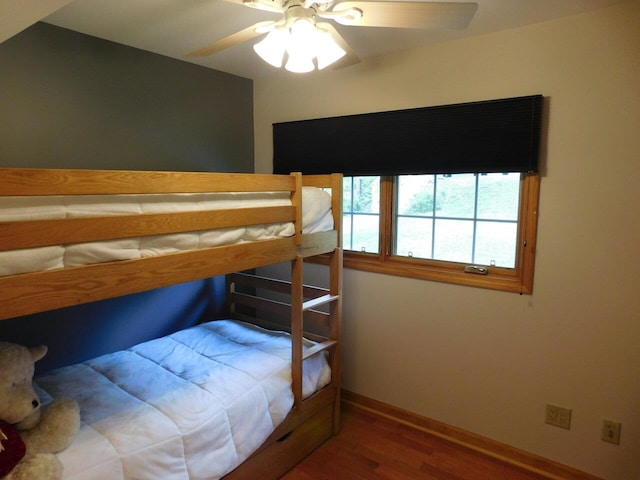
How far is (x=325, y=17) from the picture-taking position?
1446 mm

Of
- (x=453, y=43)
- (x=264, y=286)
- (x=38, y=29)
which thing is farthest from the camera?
(x=264, y=286)

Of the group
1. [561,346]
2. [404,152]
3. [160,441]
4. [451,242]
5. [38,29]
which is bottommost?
[160,441]

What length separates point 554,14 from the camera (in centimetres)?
186

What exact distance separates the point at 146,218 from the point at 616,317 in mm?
2077

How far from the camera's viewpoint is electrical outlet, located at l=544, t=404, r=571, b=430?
6.70ft

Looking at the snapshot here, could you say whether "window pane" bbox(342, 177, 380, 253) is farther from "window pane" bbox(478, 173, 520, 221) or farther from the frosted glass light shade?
the frosted glass light shade

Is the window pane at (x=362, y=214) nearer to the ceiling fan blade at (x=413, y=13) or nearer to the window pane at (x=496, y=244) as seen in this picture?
the window pane at (x=496, y=244)

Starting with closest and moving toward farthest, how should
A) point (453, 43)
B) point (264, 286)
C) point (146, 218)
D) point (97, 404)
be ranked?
point (146, 218)
point (97, 404)
point (453, 43)
point (264, 286)

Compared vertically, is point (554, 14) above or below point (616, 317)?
above

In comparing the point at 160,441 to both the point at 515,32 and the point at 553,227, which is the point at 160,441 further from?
the point at 515,32

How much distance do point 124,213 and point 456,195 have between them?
179 cm

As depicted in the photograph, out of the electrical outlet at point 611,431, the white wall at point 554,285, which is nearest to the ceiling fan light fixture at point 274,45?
the white wall at point 554,285

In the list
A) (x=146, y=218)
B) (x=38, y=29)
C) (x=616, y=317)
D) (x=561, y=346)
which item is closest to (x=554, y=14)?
(x=616, y=317)

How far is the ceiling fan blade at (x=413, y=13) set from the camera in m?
1.28
